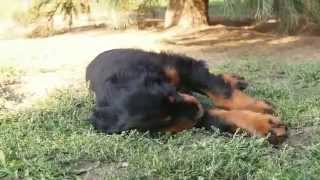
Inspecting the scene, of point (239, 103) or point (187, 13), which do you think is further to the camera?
point (187, 13)

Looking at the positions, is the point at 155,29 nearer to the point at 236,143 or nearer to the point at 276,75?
the point at 276,75

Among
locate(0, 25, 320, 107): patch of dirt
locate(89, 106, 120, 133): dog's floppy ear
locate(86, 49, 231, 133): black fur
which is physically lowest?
locate(0, 25, 320, 107): patch of dirt

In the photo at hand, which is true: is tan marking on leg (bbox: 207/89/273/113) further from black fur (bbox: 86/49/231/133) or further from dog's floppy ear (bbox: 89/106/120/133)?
dog's floppy ear (bbox: 89/106/120/133)

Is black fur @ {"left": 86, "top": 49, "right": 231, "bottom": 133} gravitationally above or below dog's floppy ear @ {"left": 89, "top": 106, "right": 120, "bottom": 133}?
A: above

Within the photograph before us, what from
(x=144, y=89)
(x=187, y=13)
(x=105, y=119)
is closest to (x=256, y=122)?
(x=144, y=89)

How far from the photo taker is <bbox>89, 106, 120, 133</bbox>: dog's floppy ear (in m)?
3.32

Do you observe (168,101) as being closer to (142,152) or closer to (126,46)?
(142,152)

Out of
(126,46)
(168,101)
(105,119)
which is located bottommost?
(126,46)

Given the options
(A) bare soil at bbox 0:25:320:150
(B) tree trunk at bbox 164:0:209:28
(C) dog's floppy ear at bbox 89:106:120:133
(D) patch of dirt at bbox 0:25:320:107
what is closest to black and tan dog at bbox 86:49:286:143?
(C) dog's floppy ear at bbox 89:106:120:133

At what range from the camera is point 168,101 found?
3.18m

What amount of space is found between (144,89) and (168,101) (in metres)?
0.14

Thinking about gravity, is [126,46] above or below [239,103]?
below

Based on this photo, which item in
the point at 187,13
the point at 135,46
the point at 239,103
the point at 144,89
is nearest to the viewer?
the point at 144,89

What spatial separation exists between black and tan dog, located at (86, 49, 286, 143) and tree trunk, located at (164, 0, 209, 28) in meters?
4.53
